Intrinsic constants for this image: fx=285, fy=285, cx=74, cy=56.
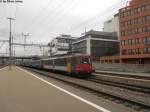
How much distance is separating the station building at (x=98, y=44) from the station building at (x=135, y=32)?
11.4 metres

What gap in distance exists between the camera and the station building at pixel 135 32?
7819 cm

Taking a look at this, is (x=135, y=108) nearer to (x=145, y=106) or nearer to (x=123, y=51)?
(x=145, y=106)

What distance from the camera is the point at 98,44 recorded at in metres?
103

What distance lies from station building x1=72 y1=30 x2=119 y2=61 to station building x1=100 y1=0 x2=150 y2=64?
449 inches

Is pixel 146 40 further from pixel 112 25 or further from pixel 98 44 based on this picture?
pixel 112 25

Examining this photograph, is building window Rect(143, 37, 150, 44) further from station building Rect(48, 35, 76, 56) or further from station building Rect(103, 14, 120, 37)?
station building Rect(103, 14, 120, 37)

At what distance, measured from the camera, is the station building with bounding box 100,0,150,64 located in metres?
78.2

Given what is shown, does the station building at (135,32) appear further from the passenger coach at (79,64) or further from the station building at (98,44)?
the passenger coach at (79,64)

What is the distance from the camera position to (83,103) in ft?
37.8

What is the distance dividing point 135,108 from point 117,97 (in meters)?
2.43

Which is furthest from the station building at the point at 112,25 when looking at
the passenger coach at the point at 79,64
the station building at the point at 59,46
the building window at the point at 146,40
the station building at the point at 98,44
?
the passenger coach at the point at 79,64

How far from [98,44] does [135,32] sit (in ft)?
71.0

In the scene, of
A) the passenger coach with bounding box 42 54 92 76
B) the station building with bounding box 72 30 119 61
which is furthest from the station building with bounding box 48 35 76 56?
the passenger coach with bounding box 42 54 92 76

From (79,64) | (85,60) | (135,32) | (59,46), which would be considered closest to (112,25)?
(135,32)
